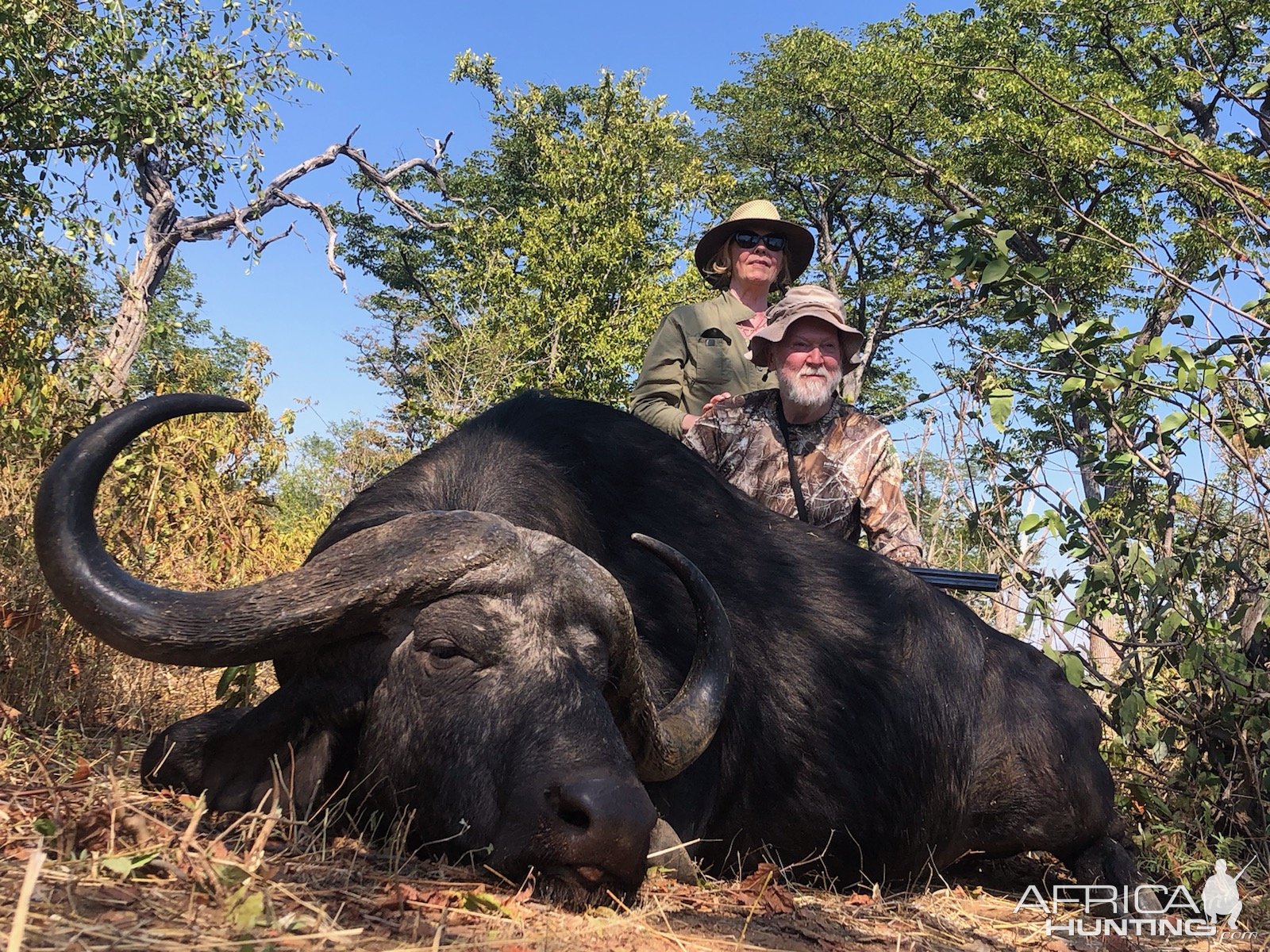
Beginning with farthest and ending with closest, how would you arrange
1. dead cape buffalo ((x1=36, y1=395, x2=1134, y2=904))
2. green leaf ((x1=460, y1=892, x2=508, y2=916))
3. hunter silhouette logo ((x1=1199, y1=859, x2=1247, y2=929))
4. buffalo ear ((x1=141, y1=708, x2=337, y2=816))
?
hunter silhouette logo ((x1=1199, y1=859, x2=1247, y2=929)) → buffalo ear ((x1=141, y1=708, x2=337, y2=816)) → dead cape buffalo ((x1=36, y1=395, x2=1134, y2=904)) → green leaf ((x1=460, y1=892, x2=508, y2=916))

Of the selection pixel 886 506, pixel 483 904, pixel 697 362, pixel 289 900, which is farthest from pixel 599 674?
pixel 697 362

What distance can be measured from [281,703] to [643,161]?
1760cm

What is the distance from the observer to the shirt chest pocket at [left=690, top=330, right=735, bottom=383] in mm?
6293

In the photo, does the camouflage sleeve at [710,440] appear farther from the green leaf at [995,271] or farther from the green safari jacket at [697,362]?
the green leaf at [995,271]

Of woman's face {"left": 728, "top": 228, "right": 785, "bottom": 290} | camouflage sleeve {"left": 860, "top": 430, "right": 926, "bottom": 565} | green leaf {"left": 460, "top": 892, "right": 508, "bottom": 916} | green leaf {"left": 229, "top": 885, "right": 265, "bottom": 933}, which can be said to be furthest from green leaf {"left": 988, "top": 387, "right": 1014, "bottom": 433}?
green leaf {"left": 229, "top": 885, "right": 265, "bottom": 933}

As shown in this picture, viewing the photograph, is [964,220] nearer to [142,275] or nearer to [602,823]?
[602,823]

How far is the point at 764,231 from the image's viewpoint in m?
6.36

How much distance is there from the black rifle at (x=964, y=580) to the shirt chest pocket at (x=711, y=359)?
189cm

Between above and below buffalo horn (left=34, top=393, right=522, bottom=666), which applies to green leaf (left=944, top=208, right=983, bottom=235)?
above

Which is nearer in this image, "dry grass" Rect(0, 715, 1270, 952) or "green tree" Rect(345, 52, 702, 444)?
"dry grass" Rect(0, 715, 1270, 952)

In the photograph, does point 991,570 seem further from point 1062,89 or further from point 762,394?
point 1062,89

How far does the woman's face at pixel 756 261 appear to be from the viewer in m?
6.39

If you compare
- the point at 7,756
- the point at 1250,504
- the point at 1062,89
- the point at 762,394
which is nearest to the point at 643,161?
the point at 1062,89

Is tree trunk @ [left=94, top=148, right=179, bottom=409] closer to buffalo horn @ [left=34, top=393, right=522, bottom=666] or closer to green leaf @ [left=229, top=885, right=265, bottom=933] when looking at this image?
buffalo horn @ [left=34, top=393, right=522, bottom=666]
